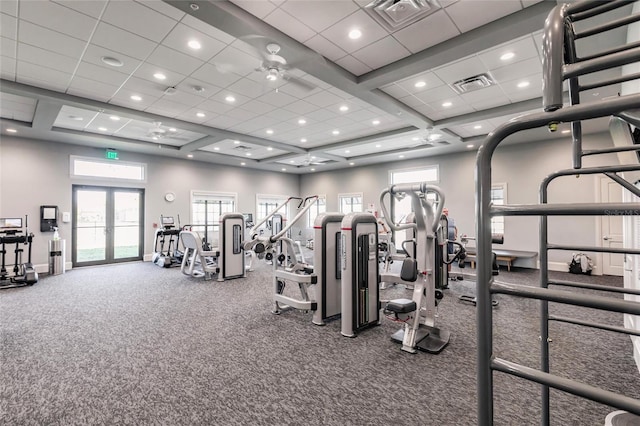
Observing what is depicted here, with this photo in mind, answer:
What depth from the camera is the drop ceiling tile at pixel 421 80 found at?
4543 mm

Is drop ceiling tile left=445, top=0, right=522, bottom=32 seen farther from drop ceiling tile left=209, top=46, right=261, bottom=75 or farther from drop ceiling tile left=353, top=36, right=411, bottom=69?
drop ceiling tile left=209, top=46, right=261, bottom=75

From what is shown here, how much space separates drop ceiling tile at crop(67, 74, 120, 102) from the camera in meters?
4.63

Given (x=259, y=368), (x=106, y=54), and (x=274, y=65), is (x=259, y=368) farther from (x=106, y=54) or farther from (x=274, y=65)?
(x=106, y=54)

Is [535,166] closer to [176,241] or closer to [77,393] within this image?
[77,393]

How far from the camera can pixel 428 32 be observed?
352 centimetres

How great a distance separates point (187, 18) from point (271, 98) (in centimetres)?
218

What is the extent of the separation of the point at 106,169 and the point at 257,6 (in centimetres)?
777

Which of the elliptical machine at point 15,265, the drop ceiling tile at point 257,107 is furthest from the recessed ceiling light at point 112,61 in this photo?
the elliptical machine at point 15,265

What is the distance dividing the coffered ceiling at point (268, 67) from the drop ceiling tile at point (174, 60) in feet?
0.07

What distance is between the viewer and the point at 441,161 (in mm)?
9562

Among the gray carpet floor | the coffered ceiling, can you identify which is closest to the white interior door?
→ the coffered ceiling

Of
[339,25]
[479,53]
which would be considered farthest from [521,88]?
[339,25]

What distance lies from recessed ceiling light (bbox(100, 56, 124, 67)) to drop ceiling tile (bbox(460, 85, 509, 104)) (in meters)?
5.29

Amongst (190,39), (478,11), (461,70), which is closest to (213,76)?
(190,39)
